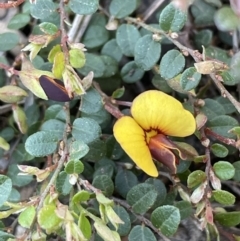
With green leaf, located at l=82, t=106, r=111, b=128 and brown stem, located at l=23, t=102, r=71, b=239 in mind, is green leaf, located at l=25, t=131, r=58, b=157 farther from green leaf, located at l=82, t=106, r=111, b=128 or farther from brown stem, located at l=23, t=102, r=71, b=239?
green leaf, located at l=82, t=106, r=111, b=128

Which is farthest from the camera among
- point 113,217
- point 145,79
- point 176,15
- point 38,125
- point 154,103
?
point 145,79

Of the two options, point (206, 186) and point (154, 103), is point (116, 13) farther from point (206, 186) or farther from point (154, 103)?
point (206, 186)

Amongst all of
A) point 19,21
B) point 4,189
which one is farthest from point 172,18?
point 4,189

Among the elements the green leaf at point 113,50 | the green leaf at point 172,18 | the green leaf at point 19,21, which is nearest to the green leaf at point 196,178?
the green leaf at point 172,18

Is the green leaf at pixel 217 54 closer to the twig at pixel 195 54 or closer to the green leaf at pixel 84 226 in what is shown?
the twig at pixel 195 54

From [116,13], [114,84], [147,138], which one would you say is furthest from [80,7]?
[147,138]

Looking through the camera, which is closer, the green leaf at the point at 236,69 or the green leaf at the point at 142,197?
the green leaf at the point at 142,197
